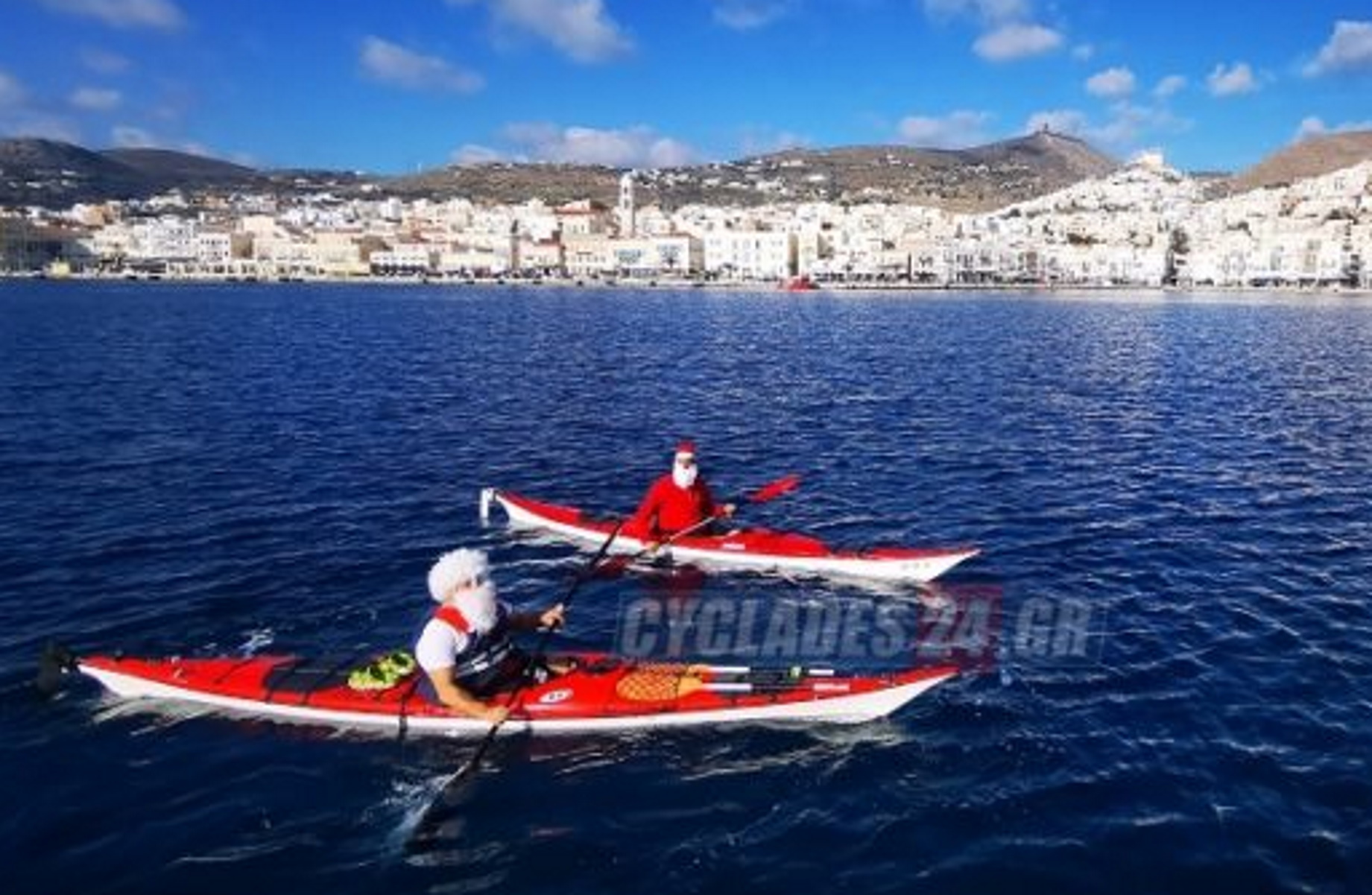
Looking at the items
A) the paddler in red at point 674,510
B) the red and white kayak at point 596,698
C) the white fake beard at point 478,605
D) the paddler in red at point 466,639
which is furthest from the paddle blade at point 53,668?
the paddler in red at point 674,510

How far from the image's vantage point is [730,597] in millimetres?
19469

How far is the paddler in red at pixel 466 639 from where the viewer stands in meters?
12.0

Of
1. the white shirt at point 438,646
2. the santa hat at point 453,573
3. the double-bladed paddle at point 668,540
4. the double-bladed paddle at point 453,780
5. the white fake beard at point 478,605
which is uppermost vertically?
the santa hat at point 453,573

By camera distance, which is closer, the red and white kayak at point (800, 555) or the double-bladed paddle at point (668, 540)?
the double-bladed paddle at point (668, 540)

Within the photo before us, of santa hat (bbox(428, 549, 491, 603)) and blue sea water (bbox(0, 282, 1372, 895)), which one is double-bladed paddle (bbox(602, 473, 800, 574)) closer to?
blue sea water (bbox(0, 282, 1372, 895))

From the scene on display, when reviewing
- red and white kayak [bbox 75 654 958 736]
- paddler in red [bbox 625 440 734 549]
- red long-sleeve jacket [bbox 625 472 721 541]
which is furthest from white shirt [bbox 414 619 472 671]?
red long-sleeve jacket [bbox 625 472 721 541]

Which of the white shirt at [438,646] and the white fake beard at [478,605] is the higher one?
the white fake beard at [478,605]

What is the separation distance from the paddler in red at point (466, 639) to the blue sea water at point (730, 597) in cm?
84

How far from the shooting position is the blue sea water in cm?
1114

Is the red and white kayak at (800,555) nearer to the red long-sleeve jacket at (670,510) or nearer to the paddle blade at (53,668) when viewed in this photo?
the red long-sleeve jacket at (670,510)

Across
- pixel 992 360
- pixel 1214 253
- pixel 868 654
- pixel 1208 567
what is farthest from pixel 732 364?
pixel 1214 253

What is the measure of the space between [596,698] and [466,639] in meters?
1.90

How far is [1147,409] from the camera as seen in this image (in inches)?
1767

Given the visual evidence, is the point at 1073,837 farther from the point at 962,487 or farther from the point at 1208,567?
the point at 962,487
